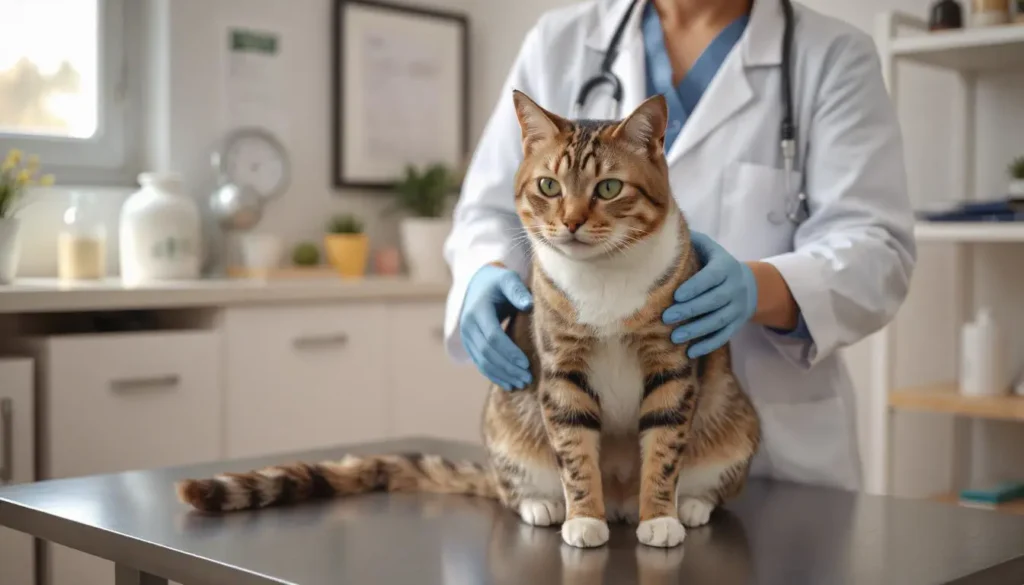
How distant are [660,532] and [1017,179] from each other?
1.51 m

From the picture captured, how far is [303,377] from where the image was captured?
2.68 m

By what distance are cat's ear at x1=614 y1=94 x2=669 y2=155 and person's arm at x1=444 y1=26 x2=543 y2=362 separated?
387mm

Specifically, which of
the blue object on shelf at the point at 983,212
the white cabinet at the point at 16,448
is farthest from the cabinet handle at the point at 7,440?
the blue object on shelf at the point at 983,212

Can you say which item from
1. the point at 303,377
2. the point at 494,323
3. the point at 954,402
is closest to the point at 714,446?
the point at 494,323

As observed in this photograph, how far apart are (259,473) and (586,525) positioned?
0.40 metres

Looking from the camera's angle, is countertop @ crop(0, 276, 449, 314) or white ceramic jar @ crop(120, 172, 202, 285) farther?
white ceramic jar @ crop(120, 172, 202, 285)

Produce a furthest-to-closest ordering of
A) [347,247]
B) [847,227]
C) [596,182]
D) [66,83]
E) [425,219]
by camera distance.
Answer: [425,219] → [347,247] → [66,83] → [847,227] → [596,182]

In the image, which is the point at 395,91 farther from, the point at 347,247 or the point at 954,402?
the point at 954,402

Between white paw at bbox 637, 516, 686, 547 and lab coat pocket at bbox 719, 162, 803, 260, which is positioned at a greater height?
lab coat pocket at bbox 719, 162, 803, 260

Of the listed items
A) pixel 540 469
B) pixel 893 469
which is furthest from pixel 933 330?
A: pixel 540 469

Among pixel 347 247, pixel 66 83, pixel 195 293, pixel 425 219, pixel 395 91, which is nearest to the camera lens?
pixel 195 293

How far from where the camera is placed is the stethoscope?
4.57ft

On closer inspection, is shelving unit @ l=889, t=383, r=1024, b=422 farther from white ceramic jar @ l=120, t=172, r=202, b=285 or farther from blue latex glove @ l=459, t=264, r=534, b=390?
white ceramic jar @ l=120, t=172, r=202, b=285

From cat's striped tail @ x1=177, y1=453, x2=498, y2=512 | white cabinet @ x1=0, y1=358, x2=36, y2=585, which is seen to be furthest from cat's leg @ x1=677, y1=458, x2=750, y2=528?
white cabinet @ x1=0, y1=358, x2=36, y2=585
